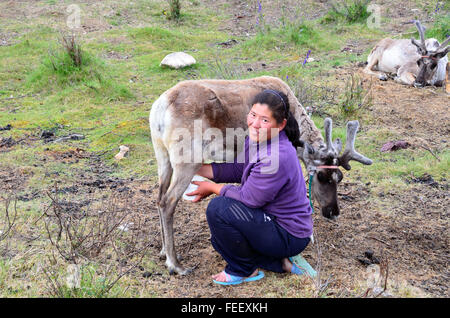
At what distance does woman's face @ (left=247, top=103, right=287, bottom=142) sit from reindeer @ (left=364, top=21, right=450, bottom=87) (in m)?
7.04

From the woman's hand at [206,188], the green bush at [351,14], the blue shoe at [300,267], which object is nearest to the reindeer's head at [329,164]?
the blue shoe at [300,267]

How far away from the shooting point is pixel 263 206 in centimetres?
346

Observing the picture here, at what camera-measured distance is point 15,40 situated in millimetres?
12078

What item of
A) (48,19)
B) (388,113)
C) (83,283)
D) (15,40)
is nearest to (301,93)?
(388,113)

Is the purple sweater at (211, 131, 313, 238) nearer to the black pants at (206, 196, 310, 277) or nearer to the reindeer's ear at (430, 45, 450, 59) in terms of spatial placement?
the black pants at (206, 196, 310, 277)

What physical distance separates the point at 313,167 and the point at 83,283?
2.40m

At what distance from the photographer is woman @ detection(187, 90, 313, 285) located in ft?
10.9

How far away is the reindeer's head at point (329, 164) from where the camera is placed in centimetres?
436

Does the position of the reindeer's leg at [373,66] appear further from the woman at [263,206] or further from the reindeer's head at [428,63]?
the woman at [263,206]

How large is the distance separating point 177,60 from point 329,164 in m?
6.39

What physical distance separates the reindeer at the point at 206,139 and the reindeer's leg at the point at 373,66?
583 centimetres

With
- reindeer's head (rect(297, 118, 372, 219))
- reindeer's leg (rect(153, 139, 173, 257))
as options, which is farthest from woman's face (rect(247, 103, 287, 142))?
reindeer's head (rect(297, 118, 372, 219))

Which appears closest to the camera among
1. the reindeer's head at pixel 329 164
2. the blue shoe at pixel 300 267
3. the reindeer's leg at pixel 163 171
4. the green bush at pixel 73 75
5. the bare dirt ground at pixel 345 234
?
the bare dirt ground at pixel 345 234

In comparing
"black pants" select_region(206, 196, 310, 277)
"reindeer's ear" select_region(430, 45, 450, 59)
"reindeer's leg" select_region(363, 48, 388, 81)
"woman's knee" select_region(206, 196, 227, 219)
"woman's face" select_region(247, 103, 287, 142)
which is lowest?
"reindeer's leg" select_region(363, 48, 388, 81)
